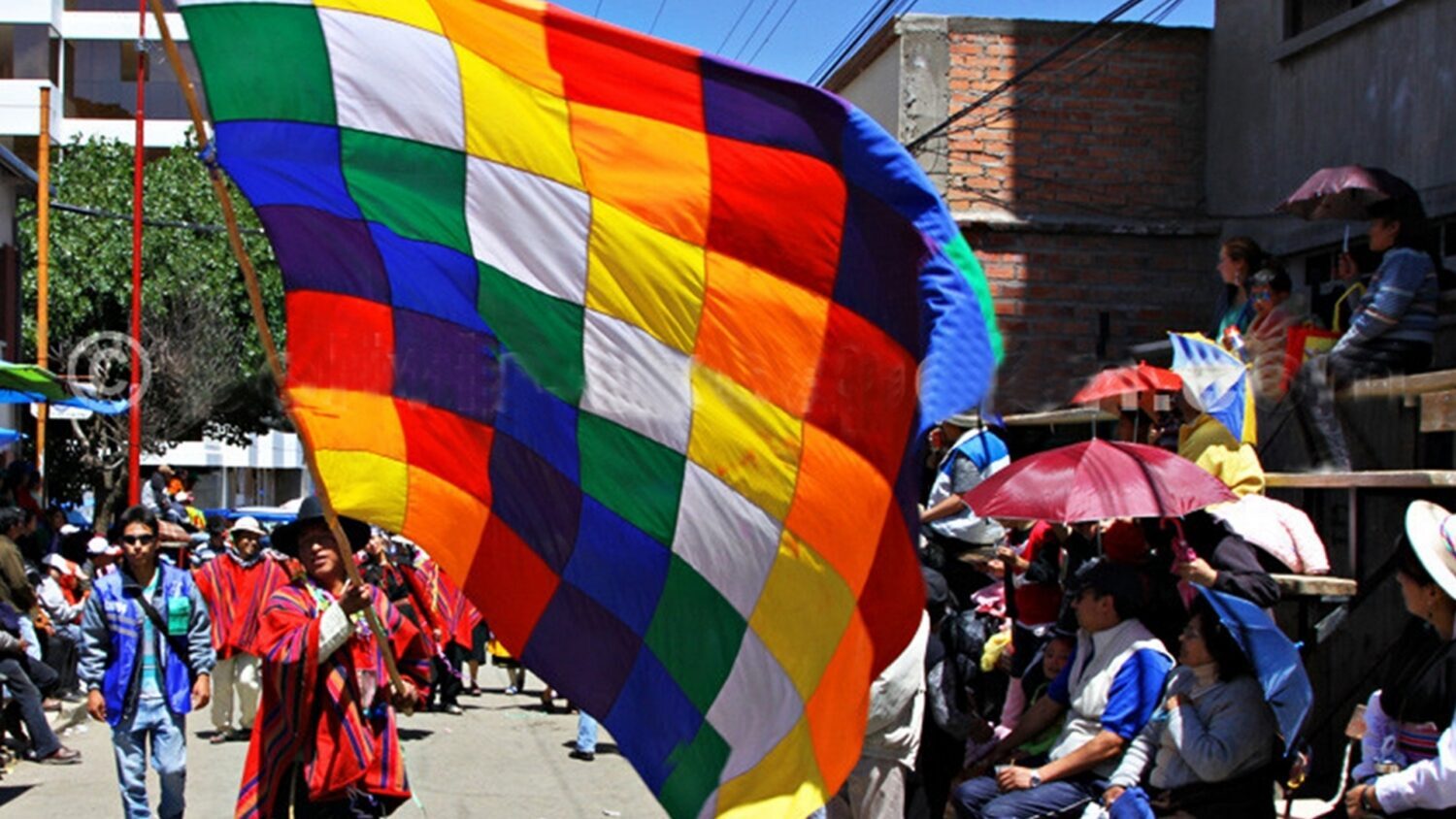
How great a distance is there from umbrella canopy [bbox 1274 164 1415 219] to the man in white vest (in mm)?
3198

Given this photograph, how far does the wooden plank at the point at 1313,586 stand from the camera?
7.04m

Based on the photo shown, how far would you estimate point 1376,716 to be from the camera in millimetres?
5547

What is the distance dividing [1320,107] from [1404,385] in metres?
4.35

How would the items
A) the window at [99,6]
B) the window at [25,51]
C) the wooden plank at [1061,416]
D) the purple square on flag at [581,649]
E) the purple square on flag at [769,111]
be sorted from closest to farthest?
the purple square on flag at [769,111] < the purple square on flag at [581,649] < the wooden plank at [1061,416] < the window at [25,51] < the window at [99,6]

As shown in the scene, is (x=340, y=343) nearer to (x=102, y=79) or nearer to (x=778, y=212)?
(x=778, y=212)

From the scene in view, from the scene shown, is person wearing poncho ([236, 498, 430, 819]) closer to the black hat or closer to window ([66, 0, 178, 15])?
the black hat

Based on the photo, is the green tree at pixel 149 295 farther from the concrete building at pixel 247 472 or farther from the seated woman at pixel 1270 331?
the seated woman at pixel 1270 331

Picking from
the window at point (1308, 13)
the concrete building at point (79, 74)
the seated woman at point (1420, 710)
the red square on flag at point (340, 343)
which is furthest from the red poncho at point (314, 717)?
the concrete building at point (79, 74)

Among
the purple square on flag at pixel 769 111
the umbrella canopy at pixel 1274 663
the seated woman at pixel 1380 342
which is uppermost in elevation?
the purple square on flag at pixel 769 111

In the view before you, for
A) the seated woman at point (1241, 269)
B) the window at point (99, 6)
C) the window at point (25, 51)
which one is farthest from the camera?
the window at point (99, 6)

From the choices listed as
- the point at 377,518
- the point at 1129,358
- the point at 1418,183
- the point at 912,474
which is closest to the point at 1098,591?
the point at 912,474

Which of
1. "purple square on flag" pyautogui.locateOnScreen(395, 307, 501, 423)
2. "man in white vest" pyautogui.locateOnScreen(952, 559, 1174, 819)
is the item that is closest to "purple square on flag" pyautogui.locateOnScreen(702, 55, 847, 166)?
"purple square on flag" pyautogui.locateOnScreen(395, 307, 501, 423)

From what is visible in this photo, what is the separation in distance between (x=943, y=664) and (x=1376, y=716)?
113 inches

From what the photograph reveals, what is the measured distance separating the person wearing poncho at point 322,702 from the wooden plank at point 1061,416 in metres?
4.42
